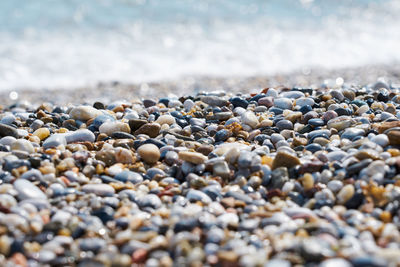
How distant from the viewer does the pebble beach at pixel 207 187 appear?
62.5 inches

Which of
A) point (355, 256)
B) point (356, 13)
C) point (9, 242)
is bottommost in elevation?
point (9, 242)

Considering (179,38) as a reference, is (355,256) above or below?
below

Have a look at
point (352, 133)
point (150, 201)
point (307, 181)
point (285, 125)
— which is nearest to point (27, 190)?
point (150, 201)

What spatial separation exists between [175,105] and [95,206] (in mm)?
1905

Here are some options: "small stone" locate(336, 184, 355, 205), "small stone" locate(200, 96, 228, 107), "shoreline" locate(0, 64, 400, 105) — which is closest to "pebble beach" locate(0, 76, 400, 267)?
"small stone" locate(336, 184, 355, 205)

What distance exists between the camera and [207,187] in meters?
2.16

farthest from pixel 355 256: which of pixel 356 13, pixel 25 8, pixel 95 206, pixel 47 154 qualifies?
pixel 356 13

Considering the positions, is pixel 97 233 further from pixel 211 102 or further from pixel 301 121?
pixel 211 102

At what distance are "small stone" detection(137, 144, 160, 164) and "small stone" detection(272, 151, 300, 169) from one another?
634mm

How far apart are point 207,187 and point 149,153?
521 mm

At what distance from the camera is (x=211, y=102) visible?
3.66 m

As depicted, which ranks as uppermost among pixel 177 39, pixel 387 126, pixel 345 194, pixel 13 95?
pixel 177 39

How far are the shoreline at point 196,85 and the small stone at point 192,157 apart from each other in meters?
3.37

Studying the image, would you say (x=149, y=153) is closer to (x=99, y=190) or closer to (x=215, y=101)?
(x=99, y=190)
